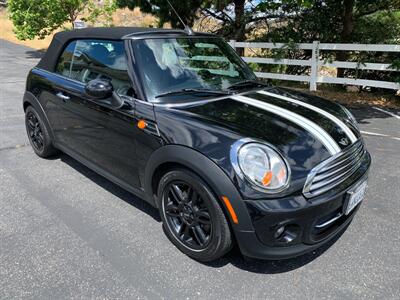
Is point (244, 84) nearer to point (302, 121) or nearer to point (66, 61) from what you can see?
point (302, 121)

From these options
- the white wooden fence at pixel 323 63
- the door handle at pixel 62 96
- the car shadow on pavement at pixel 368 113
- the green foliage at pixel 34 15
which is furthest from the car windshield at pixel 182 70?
the green foliage at pixel 34 15

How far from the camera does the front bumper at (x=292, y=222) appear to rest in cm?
218

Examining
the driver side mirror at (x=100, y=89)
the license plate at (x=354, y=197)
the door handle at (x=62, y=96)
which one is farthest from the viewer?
the door handle at (x=62, y=96)

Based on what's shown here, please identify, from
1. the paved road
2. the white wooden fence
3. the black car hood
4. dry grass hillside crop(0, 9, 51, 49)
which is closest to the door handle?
the paved road

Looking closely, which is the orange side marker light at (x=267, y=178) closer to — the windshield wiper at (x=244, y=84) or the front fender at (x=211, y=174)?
the front fender at (x=211, y=174)

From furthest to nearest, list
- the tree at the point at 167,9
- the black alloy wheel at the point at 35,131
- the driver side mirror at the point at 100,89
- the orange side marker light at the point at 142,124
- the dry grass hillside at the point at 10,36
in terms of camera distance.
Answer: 1. the dry grass hillside at the point at 10,36
2. the tree at the point at 167,9
3. the black alloy wheel at the point at 35,131
4. the driver side mirror at the point at 100,89
5. the orange side marker light at the point at 142,124

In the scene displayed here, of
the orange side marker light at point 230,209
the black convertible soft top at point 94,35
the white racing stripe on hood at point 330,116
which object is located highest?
the black convertible soft top at point 94,35

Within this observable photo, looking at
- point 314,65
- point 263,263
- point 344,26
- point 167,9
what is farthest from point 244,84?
point 167,9

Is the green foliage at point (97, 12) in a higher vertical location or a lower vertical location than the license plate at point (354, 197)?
higher

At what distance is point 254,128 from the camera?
2492 millimetres

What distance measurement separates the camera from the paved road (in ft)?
7.78

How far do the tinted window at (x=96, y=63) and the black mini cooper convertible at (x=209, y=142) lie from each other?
1 cm

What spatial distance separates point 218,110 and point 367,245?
1.56 m

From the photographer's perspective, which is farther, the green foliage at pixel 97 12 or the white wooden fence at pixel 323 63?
the green foliage at pixel 97 12
